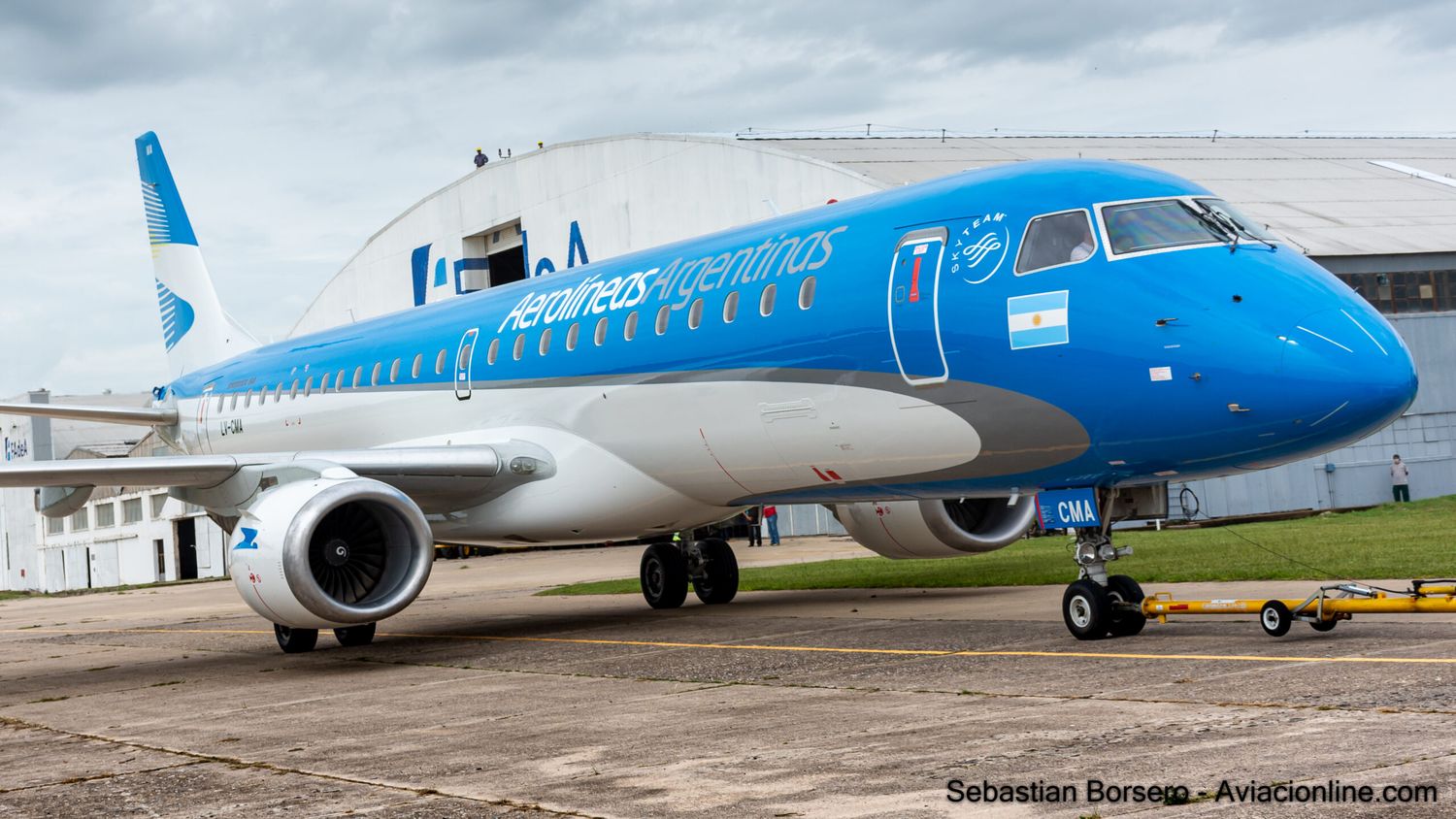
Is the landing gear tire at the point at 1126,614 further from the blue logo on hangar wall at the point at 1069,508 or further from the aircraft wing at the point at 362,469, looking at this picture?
the aircraft wing at the point at 362,469

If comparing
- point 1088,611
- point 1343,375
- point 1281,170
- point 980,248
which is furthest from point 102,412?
point 1281,170

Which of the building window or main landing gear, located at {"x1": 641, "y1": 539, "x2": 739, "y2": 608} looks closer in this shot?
the building window

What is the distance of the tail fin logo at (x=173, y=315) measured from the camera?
2381 centimetres

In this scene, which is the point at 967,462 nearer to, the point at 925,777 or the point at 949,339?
the point at 949,339

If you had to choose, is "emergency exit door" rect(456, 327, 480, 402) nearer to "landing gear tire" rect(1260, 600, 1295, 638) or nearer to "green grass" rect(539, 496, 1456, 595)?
"green grass" rect(539, 496, 1456, 595)

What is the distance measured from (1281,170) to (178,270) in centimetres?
3118

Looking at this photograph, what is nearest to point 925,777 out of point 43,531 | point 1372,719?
point 1372,719

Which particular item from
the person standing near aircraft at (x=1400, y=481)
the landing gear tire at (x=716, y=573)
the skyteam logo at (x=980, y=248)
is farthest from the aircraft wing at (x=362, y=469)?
the person standing near aircraft at (x=1400, y=481)

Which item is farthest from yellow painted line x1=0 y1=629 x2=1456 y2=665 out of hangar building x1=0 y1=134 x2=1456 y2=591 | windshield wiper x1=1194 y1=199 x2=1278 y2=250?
hangar building x1=0 y1=134 x2=1456 y2=591

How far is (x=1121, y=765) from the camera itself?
566 centimetres

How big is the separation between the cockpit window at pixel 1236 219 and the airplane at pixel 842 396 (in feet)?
0.15

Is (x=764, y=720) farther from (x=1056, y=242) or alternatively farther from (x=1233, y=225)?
(x=1233, y=225)

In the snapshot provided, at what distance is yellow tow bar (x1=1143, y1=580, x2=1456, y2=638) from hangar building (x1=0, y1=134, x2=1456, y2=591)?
18895mm

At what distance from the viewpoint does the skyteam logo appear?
10648mm
